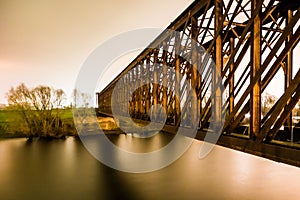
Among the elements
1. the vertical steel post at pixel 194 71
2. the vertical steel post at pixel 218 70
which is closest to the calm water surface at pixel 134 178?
the vertical steel post at pixel 194 71

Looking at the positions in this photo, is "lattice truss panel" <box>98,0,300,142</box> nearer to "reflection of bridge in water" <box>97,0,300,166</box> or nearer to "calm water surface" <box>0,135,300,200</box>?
"reflection of bridge in water" <box>97,0,300,166</box>

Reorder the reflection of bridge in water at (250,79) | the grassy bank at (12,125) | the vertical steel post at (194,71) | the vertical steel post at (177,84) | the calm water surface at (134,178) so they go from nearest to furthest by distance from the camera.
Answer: the reflection of bridge in water at (250,79)
the vertical steel post at (194,71)
the vertical steel post at (177,84)
the calm water surface at (134,178)
the grassy bank at (12,125)

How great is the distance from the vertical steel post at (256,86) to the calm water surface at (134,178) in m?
17.9

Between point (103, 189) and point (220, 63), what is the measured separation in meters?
20.0

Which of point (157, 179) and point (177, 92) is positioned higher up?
point (177, 92)

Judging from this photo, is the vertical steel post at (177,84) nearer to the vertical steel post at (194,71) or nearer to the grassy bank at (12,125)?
the vertical steel post at (194,71)

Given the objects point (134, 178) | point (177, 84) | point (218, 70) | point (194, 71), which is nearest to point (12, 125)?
point (134, 178)

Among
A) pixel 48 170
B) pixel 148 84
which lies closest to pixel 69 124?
pixel 48 170

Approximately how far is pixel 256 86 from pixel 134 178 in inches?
912

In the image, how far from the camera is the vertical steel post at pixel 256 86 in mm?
4008

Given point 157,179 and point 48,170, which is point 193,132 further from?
point 48,170

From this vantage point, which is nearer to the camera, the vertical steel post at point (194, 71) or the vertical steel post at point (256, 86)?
the vertical steel post at point (256, 86)

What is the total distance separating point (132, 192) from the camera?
21969mm

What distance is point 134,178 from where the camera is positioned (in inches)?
1013
